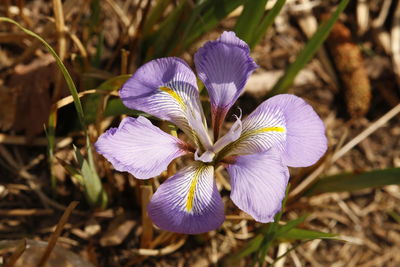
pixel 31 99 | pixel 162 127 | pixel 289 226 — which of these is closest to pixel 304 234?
pixel 289 226

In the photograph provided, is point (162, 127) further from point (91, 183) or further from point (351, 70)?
point (351, 70)

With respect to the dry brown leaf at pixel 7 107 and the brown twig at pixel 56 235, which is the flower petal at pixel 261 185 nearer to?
the brown twig at pixel 56 235

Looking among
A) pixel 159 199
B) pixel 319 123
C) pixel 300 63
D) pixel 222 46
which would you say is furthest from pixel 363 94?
pixel 159 199

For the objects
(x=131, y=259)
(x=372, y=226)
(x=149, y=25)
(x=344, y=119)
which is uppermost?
(x=149, y=25)

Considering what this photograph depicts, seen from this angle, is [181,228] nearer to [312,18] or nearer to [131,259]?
[131,259]

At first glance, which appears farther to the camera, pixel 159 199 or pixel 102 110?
pixel 102 110

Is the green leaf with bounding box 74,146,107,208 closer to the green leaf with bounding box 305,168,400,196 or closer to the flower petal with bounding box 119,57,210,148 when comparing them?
the flower petal with bounding box 119,57,210,148

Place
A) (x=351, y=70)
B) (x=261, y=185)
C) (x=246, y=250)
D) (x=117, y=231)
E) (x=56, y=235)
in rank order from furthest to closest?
1. (x=351, y=70)
2. (x=117, y=231)
3. (x=246, y=250)
4. (x=56, y=235)
5. (x=261, y=185)
